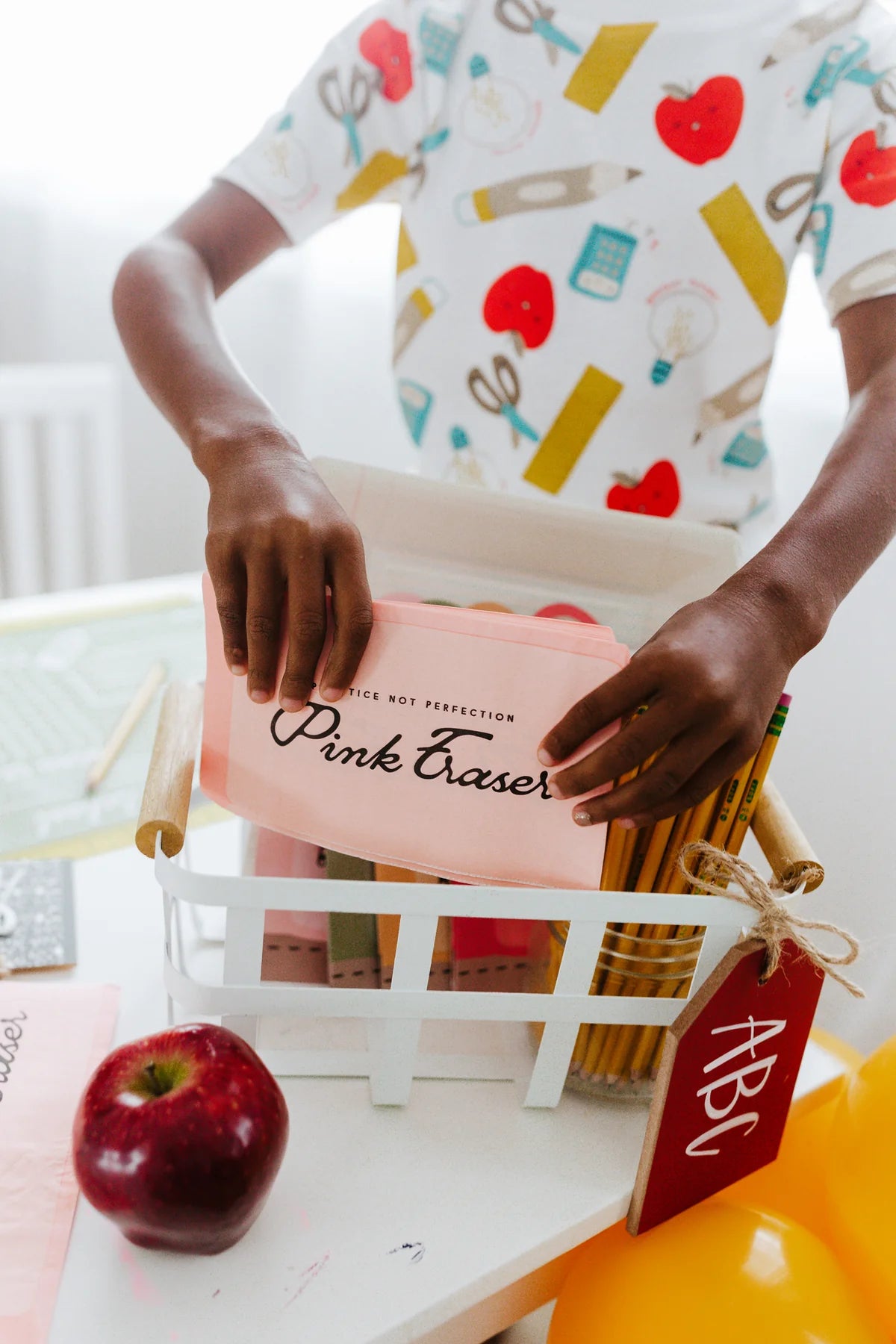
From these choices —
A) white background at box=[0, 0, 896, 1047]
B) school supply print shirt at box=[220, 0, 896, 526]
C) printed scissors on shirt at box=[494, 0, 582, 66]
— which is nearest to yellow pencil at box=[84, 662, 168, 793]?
school supply print shirt at box=[220, 0, 896, 526]

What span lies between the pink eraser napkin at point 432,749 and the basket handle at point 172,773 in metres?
0.02

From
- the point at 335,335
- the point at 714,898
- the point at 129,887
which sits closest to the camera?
the point at 714,898

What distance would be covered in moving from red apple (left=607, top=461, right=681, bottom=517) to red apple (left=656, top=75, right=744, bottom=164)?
197mm

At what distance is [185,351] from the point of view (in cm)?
56

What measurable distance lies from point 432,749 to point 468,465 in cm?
38

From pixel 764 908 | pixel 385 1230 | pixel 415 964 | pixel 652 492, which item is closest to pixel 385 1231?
pixel 385 1230

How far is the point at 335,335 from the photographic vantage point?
151 centimetres

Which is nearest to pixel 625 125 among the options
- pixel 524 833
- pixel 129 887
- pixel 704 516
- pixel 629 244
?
pixel 629 244

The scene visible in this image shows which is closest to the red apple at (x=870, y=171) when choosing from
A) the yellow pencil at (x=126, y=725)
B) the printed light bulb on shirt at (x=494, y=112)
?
the printed light bulb on shirt at (x=494, y=112)

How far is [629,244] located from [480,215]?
4.1 inches

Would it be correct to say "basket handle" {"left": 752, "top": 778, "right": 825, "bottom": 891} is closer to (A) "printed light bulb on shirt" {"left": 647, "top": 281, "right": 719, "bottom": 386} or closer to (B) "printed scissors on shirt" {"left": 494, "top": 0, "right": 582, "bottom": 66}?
(A) "printed light bulb on shirt" {"left": 647, "top": 281, "right": 719, "bottom": 386}

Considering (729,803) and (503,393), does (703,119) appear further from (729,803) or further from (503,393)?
(729,803)

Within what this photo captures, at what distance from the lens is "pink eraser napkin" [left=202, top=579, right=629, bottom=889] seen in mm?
424

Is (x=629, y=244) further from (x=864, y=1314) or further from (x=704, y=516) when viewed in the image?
(x=864, y=1314)
